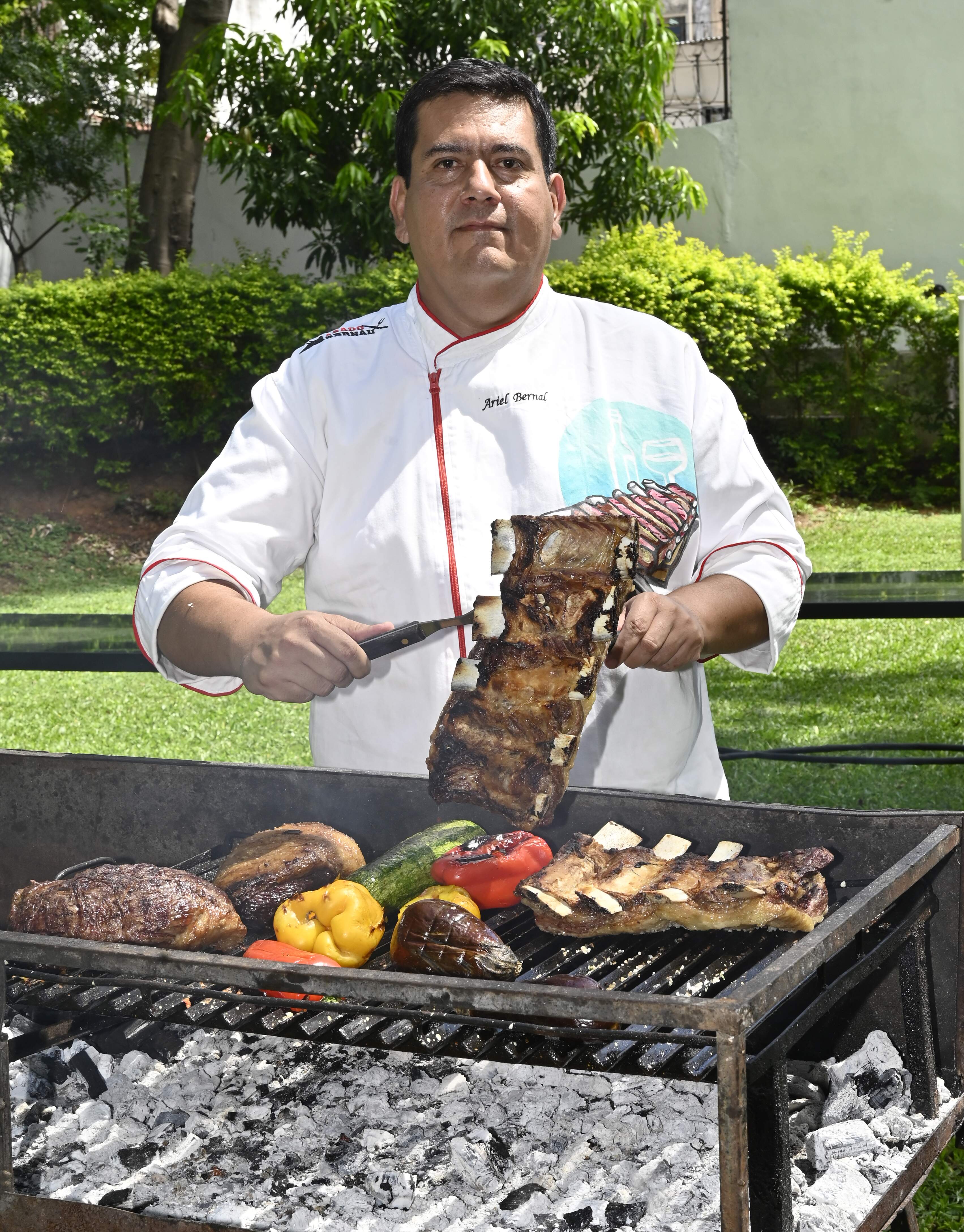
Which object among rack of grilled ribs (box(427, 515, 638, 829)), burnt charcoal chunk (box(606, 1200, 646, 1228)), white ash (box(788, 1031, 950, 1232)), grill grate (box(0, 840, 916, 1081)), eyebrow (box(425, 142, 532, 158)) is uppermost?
eyebrow (box(425, 142, 532, 158))

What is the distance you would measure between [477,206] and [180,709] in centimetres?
588

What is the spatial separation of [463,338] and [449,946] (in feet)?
5.01

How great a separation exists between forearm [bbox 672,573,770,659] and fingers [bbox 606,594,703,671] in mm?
78

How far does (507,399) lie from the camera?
9.04ft

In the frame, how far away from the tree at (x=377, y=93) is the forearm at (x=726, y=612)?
1003 cm

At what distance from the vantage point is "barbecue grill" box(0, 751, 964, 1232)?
1451 mm

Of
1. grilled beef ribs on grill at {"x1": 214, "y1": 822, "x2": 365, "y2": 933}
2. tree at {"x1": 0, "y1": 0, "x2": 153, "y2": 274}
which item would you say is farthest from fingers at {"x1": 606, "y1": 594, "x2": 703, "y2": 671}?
tree at {"x1": 0, "y1": 0, "x2": 153, "y2": 274}

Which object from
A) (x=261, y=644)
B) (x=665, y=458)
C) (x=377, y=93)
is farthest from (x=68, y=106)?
(x=261, y=644)

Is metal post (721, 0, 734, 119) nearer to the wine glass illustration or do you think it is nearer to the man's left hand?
the wine glass illustration

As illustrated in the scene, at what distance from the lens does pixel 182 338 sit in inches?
478

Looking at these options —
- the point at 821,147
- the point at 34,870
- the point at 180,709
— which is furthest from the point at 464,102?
the point at 821,147

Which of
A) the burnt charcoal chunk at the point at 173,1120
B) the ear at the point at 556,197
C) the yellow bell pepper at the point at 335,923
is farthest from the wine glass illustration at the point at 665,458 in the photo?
the burnt charcoal chunk at the point at 173,1120

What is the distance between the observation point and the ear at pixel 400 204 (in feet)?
9.00

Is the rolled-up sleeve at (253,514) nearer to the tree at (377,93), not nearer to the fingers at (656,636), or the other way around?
the fingers at (656,636)
